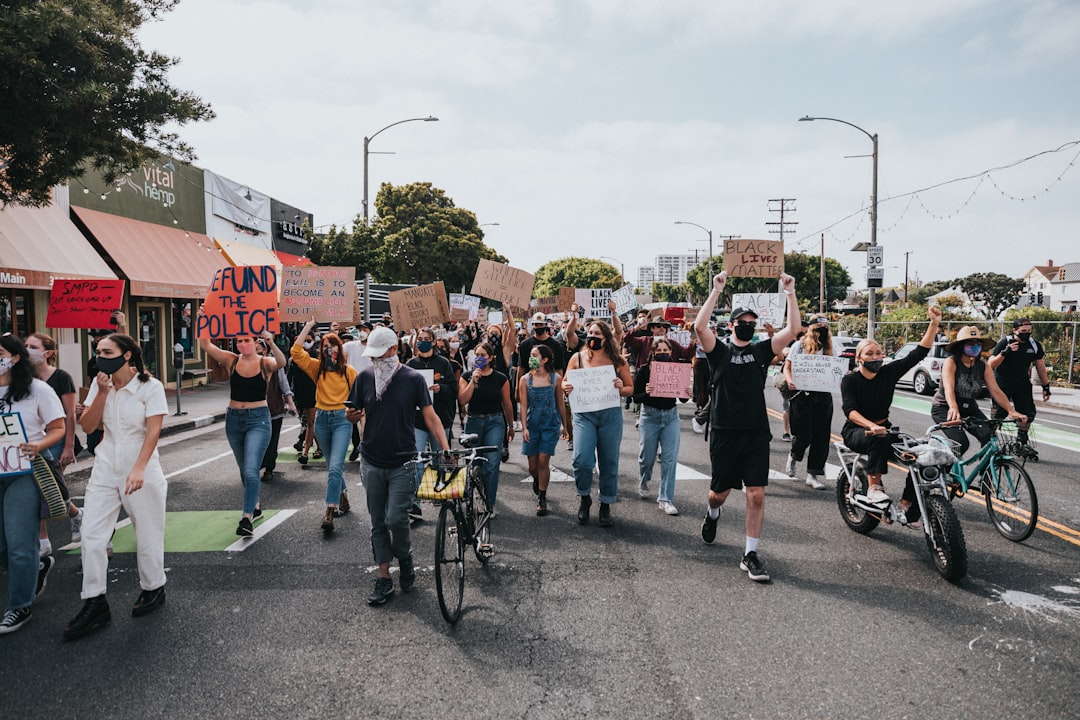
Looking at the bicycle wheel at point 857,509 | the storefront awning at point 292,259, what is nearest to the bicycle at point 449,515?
the bicycle wheel at point 857,509

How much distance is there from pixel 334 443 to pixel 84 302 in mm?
7238

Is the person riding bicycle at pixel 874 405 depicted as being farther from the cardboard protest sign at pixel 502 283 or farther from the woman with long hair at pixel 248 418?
the cardboard protest sign at pixel 502 283

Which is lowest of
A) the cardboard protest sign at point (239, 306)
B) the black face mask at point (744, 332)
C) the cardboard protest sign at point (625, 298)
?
the black face mask at point (744, 332)

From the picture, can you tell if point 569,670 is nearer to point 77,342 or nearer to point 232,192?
point 77,342

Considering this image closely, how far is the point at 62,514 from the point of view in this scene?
15.6 feet

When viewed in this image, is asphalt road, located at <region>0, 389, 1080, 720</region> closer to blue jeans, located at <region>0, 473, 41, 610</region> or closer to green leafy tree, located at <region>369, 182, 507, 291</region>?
blue jeans, located at <region>0, 473, 41, 610</region>

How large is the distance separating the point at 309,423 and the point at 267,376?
2.82 meters

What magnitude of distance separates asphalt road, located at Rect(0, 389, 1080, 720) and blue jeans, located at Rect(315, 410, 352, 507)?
41 centimetres

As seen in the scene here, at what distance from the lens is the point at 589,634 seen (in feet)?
14.3

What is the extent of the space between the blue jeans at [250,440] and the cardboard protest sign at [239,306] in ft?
4.31

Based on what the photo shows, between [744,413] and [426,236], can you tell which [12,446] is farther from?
[426,236]

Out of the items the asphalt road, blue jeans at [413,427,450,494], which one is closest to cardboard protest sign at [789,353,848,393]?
the asphalt road

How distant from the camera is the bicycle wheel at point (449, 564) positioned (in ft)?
14.6

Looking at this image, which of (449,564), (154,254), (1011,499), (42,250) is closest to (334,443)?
(449,564)
